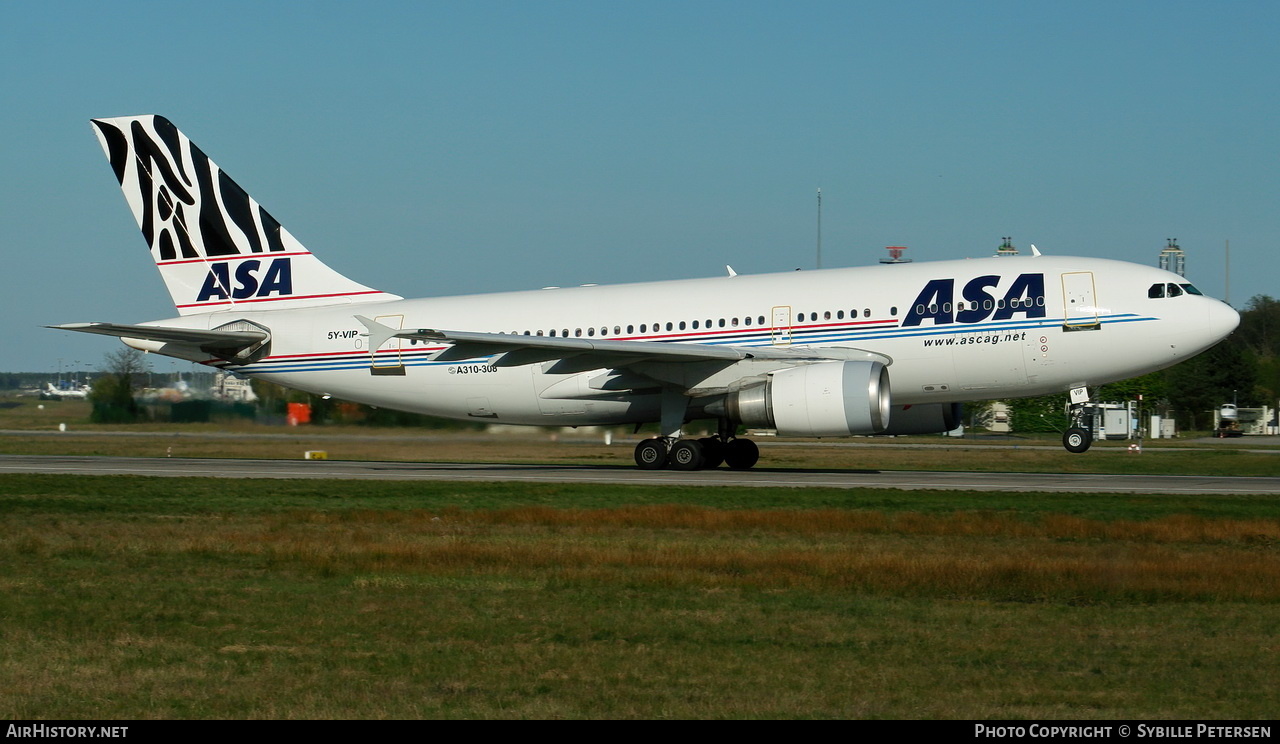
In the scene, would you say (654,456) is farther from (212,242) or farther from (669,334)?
(212,242)

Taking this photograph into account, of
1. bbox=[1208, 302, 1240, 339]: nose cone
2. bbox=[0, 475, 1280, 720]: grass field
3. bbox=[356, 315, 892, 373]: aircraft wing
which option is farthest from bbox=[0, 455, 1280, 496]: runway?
bbox=[0, 475, 1280, 720]: grass field

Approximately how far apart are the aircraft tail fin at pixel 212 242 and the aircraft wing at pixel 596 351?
5.46m

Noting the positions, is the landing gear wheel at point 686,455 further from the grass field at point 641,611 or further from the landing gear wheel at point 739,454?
the grass field at point 641,611

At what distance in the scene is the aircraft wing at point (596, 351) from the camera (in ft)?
82.4

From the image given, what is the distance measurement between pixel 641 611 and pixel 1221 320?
18.8 metres

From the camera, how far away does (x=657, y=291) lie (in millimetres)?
28625

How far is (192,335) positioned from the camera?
94.3 feet

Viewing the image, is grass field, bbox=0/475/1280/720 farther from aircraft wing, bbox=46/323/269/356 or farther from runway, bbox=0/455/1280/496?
aircraft wing, bbox=46/323/269/356

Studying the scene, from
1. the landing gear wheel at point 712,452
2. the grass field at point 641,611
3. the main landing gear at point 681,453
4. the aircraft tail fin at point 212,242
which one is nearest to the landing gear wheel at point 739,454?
the main landing gear at point 681,453

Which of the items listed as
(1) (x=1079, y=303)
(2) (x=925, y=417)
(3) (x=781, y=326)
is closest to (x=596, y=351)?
(3) (x=781, y=326)
